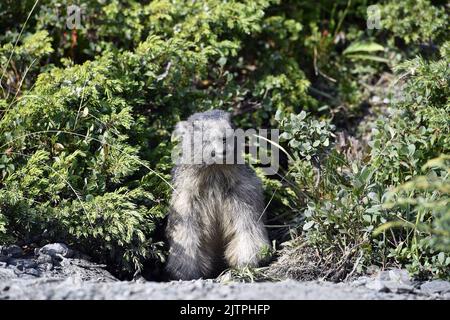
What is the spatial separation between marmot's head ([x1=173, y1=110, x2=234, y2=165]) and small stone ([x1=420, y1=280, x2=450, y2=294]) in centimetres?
209

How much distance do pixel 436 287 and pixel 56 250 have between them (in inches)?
127

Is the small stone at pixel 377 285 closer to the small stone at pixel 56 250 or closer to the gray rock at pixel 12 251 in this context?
the small stone at pixel 56 250

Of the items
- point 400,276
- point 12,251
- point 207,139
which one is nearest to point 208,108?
point 207,139

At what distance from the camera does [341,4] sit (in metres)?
9.61

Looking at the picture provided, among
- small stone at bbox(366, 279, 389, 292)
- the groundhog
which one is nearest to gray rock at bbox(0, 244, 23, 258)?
the groundhog

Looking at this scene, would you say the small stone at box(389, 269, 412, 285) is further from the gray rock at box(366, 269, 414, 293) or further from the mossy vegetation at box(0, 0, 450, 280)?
the mossy vegetation at box(0, 0, 450, 280)

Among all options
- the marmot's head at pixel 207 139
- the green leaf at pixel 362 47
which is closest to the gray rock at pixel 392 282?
the marmot's head at pixel 207 139

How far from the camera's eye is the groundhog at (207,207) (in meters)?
6.71

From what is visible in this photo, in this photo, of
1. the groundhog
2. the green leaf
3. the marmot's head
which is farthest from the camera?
the green leaf

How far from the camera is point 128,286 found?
17.0 ft

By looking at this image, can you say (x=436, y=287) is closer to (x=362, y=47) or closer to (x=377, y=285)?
(x=377, y=285)

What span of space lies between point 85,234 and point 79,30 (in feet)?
10.2

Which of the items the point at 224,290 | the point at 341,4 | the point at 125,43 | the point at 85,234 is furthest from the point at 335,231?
the point at 341,4

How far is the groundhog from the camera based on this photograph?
671 centimetres
